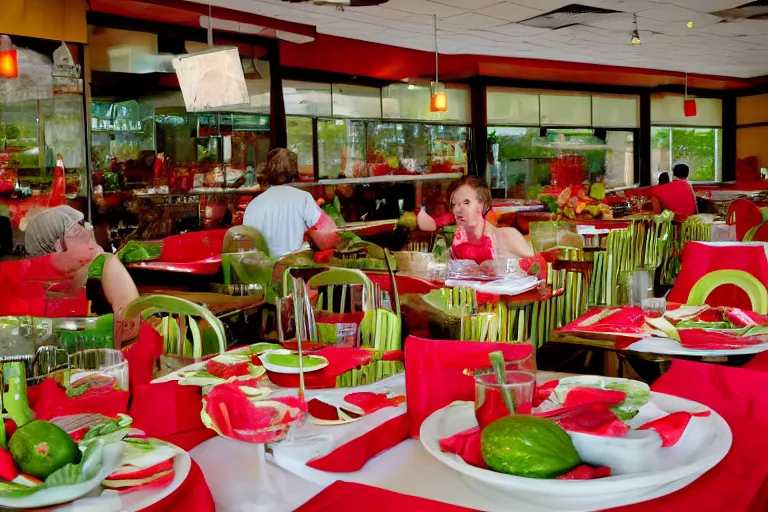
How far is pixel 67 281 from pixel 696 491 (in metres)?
3.19

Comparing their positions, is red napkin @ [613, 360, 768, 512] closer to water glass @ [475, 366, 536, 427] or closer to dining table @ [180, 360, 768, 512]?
dining table @ [180, 360, 768, 512]

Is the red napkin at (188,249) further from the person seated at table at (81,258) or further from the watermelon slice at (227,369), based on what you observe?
the watermelon slice at (227,369)

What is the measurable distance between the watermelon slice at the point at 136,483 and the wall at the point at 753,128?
16.0m

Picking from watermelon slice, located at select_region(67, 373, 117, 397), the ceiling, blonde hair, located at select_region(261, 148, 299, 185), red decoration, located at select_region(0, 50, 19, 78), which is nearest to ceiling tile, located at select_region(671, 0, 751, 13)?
the ceiling

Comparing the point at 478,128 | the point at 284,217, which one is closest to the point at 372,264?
the point at 284,217

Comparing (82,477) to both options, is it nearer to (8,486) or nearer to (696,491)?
(8,486)

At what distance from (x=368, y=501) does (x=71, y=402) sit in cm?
61

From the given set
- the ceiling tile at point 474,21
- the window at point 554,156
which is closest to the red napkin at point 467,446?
the ceiling tile at point 474,21

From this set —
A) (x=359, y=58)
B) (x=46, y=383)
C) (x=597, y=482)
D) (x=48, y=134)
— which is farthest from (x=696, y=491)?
(x=359, y=58)

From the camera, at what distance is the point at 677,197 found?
A: 884 cm

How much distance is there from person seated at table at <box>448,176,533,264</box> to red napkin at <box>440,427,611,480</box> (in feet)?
10.8

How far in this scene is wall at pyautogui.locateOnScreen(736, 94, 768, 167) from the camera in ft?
49.0

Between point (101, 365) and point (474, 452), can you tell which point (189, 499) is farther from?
point (101, 365)

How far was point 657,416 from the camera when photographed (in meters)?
1.29
